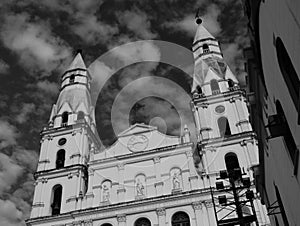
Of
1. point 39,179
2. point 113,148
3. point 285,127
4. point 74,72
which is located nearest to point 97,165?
point 113,148

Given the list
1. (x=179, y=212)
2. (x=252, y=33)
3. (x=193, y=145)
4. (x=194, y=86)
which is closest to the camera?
(x=252, y=33)

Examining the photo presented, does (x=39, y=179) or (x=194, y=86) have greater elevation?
(x=194, y=86)

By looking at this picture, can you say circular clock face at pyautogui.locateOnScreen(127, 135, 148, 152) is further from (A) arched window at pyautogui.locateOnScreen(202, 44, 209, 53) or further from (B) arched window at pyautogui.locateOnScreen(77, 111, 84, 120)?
(A) arched window at pyautogui.locateOnScreen(202, 44, 209, 53)

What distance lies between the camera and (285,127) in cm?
1073

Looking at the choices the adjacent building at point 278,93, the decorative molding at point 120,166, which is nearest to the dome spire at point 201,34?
the decorative molding at point 120,166

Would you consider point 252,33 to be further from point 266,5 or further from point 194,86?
point 194,86

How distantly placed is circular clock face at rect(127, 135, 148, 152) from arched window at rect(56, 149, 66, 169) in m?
6.31

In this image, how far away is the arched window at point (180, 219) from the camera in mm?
25008

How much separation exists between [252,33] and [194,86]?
68.5 feet

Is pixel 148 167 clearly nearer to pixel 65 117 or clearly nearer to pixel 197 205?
pixel 197 205

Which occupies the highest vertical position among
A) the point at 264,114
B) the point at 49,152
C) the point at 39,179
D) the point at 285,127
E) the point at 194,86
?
the point at 194,86

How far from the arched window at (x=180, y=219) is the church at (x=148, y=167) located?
7 cm

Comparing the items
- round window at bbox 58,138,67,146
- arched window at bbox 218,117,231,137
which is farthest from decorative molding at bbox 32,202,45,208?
arched window at bbox 218,117,231,137

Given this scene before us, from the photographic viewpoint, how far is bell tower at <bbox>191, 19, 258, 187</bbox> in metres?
27.5
